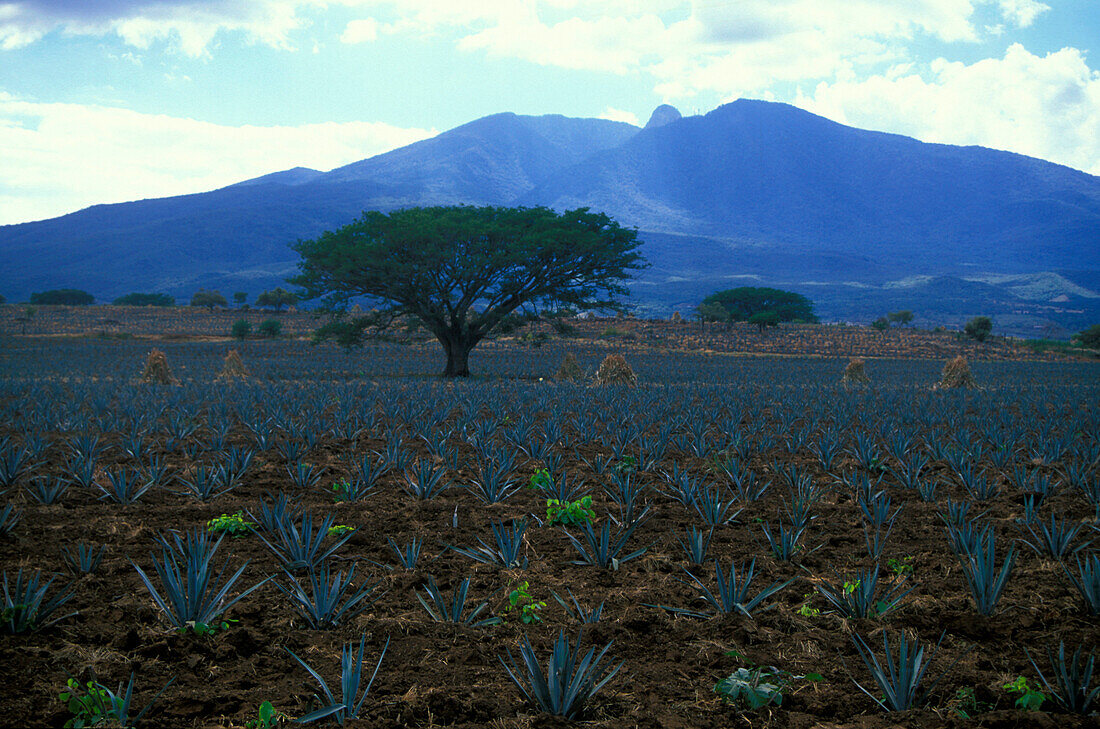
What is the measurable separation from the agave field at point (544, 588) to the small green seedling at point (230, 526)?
22 millimetres

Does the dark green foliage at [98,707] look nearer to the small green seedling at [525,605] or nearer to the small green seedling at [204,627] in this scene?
the small green seedling at [204,627]

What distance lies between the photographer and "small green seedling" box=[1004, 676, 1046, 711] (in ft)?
8.10

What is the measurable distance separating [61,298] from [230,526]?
307 feet

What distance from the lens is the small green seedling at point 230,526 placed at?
14.9 ft

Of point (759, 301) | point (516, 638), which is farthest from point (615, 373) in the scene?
point (759, 301)

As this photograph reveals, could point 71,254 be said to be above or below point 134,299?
above

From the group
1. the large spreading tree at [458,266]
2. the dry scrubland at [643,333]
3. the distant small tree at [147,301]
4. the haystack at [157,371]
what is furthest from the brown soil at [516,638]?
the distant small tree at [147,301]

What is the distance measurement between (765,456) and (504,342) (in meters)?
42.9

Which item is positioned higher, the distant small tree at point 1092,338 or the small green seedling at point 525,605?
the distant small tree at point 1092,338

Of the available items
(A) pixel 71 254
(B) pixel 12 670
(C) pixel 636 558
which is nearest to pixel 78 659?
Result: (B) pixel 12 670

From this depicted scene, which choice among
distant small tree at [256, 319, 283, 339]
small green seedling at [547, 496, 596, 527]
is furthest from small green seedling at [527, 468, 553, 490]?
distant small tree at [256, 319, 283, 339]

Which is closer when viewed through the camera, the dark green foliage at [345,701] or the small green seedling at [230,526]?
the dark green foliage at [345,701]

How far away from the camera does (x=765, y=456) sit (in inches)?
309

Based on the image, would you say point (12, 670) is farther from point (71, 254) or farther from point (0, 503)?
point (71, 254)
